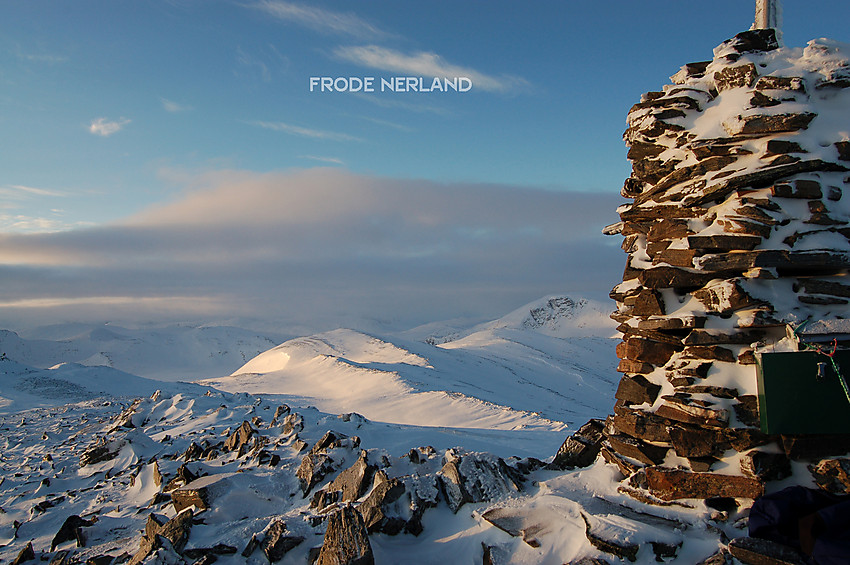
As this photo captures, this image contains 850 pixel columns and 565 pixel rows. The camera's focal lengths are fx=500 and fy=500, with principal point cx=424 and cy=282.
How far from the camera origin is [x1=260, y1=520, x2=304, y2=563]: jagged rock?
5.41m

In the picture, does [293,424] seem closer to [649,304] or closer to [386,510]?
[386,510]

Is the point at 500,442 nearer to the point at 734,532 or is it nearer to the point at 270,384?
the point at 734,532

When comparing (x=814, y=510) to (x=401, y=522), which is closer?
(x=814, y=510)

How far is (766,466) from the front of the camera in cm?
498

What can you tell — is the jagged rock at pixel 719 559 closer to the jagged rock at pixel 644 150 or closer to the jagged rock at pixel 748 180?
the jagged rock at pixel 748 180

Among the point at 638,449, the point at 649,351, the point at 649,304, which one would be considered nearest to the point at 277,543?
the point at 638,449

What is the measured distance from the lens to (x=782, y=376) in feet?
16.2

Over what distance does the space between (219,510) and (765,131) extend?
850cm

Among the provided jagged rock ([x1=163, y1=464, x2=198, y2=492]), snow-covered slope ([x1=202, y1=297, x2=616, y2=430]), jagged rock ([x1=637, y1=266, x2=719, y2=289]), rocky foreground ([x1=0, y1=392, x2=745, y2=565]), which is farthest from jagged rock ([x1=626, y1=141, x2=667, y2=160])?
snow-covered slope ([x1=202, y1=297, x2=616, y2=430])

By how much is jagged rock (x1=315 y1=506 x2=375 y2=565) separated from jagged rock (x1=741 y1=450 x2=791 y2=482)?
383cm

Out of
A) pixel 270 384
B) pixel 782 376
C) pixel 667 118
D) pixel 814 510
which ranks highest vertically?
pixel 667 118

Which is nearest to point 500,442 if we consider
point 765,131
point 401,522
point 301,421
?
point 301,421

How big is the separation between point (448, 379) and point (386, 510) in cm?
2149

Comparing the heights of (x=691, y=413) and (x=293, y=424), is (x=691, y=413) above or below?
above
